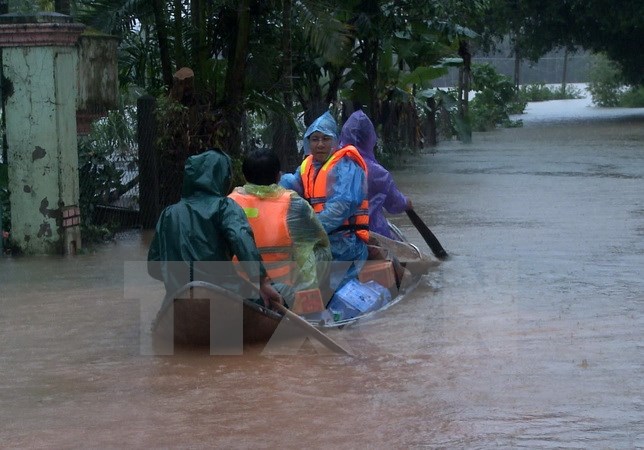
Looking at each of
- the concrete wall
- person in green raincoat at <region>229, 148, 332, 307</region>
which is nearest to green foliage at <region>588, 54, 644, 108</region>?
the concrete wall

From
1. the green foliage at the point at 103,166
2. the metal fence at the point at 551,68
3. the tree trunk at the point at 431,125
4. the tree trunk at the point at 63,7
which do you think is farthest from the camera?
the metal fence at the point at 551,68

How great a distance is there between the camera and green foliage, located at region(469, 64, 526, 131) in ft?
110

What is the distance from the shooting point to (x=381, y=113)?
2080cm

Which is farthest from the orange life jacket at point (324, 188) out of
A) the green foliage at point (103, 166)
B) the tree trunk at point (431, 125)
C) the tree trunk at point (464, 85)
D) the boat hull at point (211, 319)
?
the tree trunk at point (431, 125)

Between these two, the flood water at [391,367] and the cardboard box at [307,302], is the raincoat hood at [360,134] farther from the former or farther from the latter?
the cardboard box at [307,302]

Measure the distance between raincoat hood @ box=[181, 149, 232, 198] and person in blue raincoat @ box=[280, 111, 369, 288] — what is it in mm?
1325

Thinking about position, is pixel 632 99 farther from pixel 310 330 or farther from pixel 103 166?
pixel 310 330

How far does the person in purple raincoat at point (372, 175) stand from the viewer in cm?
930

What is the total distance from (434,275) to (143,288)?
95.0 inches

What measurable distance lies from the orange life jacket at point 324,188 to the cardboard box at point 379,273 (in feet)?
0.67

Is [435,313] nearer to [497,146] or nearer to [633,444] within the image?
[633,444]

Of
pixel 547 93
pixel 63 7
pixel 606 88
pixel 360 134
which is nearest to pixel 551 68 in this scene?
pixel 547 93

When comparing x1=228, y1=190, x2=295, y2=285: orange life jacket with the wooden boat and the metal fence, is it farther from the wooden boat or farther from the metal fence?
the metal fence

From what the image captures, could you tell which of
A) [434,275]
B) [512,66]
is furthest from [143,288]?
[512,66]
